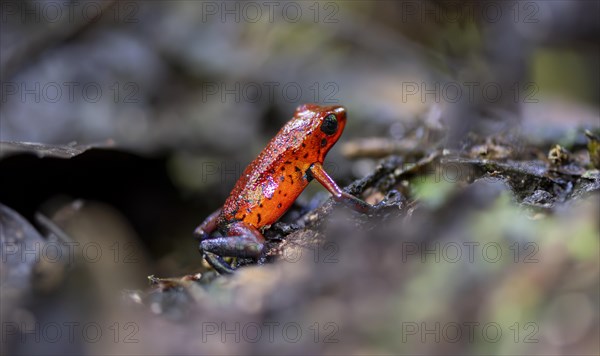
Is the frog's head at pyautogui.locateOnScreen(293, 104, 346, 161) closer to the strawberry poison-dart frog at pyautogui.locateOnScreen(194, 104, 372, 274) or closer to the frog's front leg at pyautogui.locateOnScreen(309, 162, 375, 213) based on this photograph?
the strawberry poison-dart frog at pyautogui.locateOnScreen(194, 104, 372, 274)

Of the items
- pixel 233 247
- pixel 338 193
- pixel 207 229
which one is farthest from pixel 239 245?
pixel 207 229

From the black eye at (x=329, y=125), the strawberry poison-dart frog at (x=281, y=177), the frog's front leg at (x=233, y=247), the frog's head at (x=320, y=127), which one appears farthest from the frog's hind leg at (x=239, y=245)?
the black eye at (x=329, y=125)

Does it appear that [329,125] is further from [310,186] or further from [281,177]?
[310,186]

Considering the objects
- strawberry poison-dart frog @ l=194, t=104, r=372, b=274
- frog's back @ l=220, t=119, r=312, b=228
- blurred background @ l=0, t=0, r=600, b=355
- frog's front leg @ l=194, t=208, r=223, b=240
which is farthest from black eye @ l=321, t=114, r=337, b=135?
frog's front leg @ l=194, t=208, r=223, b=240

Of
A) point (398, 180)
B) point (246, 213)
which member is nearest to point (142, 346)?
point (246, 213)

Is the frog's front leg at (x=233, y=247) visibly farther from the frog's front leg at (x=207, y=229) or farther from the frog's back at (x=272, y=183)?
the frog's front leg at (x=207, y=229)

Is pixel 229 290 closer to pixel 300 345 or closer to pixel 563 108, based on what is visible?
pixel 300 345
